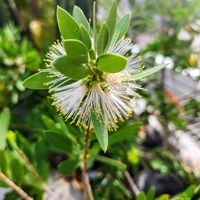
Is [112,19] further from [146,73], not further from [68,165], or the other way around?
[68,165]

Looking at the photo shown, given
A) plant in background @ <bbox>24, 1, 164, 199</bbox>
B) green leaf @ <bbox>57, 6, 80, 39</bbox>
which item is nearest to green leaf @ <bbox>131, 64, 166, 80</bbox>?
plant in background @ <bbox>24, 1, 164, 199</bbox>

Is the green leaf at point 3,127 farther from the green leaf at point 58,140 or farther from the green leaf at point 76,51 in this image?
the green leaf at point 76,51

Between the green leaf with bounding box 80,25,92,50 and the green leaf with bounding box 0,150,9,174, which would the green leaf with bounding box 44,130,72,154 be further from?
Answer: the green leaf with bounding box 80,25,92,50

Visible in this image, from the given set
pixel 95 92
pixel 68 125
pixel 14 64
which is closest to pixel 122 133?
pixel 68 125

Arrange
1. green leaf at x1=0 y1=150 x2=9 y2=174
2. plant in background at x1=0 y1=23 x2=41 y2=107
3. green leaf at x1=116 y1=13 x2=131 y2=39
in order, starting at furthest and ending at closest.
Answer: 1. plant in background at x1=0 y1=23 x2=41 y2=107
2. green leaf at x1=0 y1=150 x2=9 y2=174
3. green leaf at x1=116 y1=13 x2=131 y2=39

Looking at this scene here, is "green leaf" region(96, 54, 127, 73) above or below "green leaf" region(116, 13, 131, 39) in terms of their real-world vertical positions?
below

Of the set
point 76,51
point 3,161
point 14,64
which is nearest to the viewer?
point 76,51

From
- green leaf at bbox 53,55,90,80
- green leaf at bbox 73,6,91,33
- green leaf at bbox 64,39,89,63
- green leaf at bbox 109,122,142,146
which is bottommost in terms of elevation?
green leaf at bbox 109,122,142,146
